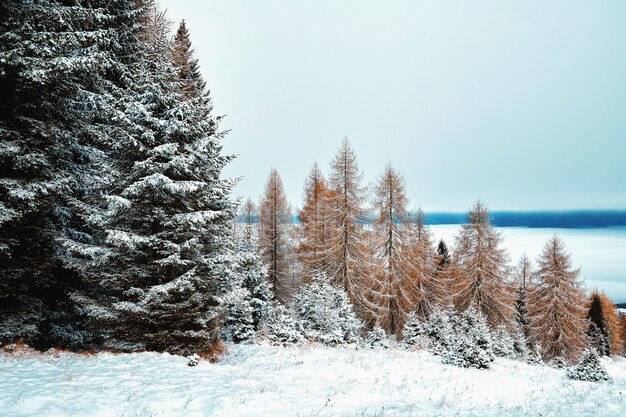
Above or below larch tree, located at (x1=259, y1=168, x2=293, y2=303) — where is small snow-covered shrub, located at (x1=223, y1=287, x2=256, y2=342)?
below

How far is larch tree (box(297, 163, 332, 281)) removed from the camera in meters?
26.0

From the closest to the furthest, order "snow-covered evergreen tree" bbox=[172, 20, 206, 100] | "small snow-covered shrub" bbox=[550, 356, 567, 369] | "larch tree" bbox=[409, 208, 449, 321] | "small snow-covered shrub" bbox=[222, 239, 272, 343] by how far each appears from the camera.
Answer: "small snow-covered shrub" bbox=[222, 239, 272, 343], "snow-covered evergreen tree" bbox=[172, 20, 206, 100], "small snow-covered shrub" bbox=[550, 356, 567, 369], "larch tree" bbox=[409, 208, 449, 321]

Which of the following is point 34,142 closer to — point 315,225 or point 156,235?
point 156,235

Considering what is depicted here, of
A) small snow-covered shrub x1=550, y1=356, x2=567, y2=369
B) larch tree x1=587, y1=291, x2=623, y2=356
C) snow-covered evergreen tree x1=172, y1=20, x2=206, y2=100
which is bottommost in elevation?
larch tree x1=587, y1=291, x2=623, y2=356

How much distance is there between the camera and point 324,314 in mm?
17344

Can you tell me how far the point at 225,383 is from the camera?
6.99 meters

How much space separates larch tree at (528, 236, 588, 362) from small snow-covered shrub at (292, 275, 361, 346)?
18852 mm

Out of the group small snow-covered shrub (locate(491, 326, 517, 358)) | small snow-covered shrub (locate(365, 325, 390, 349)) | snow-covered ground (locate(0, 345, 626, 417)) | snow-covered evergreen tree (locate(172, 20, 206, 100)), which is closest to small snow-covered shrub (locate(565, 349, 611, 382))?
snow-covered ground (locate(0, 345, 626, 417))

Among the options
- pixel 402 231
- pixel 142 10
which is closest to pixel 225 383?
pixel 142 10

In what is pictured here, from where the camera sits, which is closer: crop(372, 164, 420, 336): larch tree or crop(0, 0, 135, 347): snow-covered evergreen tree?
crop(0, 0, 135, 347): snow-covered evergreen tree

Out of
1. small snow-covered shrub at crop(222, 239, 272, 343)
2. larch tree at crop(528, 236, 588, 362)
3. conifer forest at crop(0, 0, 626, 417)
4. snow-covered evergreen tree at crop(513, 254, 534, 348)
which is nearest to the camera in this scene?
conifer forest at crop(0, 0, 626, 417)

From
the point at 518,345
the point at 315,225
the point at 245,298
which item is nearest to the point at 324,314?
the point at 245,298

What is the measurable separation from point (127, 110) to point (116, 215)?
320 cm

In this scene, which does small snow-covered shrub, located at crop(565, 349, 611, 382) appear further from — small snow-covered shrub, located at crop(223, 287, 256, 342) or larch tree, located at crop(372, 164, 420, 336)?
small snow-covered shrub, located at crop(223, 287, 256, 342)
